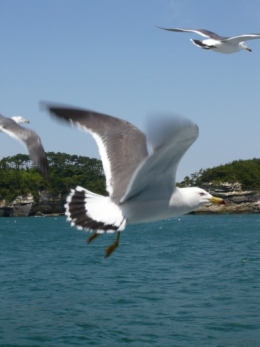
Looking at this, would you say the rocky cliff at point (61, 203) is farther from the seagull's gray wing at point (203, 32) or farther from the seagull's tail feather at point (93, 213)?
the seagull's tail feather at point (93, 213)

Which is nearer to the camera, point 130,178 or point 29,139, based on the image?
point 130,178

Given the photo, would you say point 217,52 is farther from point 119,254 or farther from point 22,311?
point 119,254

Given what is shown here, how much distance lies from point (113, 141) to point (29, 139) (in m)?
3.69

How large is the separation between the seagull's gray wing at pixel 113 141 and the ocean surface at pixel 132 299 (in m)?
9.49

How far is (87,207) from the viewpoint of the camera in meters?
6.00

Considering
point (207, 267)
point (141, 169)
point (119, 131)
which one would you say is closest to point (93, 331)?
point (119, 131)

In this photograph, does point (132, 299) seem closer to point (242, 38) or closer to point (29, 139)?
point (242, 38)

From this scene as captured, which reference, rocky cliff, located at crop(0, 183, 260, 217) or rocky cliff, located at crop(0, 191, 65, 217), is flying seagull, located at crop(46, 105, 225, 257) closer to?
rocky cliff, located at crop(0, 183, 260, 217)

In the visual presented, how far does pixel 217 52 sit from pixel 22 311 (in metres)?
9.91

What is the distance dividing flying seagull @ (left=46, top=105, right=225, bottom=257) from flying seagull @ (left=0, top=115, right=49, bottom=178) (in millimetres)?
1939

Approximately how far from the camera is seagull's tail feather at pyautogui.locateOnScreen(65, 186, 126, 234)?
5.70 meters

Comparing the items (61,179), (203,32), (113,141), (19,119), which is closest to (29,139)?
(19,119)

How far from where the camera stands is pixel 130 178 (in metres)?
6.46

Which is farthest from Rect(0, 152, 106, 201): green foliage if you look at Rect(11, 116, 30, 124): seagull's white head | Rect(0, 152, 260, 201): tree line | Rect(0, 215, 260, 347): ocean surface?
Rect(11, 116, 30, 124): seagull's white head
